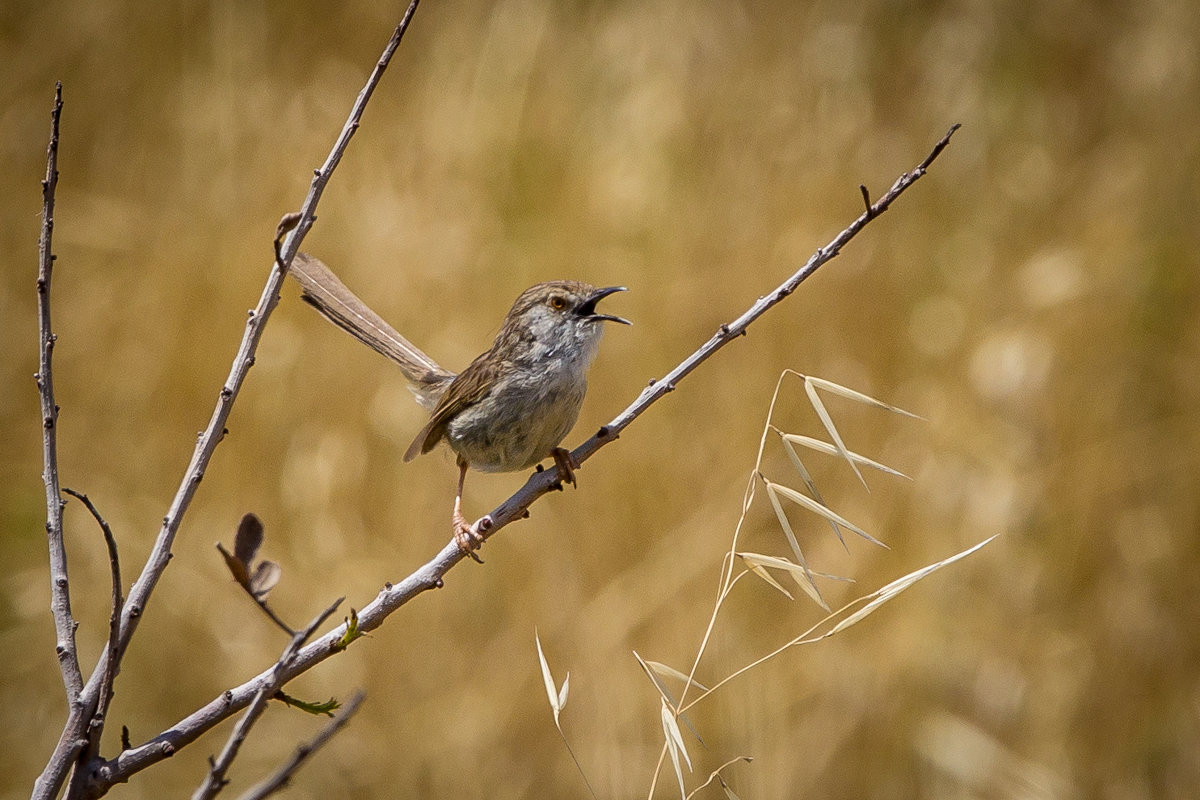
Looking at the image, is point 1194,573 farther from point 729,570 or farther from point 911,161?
point 729,570

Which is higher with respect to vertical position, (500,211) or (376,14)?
(376,14)

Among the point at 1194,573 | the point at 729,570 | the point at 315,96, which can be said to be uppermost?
the point at 315,96

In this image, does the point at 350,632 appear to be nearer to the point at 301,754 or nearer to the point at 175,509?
the point at 175,509

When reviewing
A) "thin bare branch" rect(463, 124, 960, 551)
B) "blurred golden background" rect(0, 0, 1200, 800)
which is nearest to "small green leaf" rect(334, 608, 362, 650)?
"thin bare branch" rect(463, 124, 960, 551)

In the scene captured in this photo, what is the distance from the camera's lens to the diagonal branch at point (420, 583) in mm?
1243

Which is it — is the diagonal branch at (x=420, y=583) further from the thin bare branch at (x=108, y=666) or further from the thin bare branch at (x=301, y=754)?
the thin bare branch at (x=301, y=754)

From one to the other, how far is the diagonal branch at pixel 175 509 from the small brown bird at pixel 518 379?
4.96 ft

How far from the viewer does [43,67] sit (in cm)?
584

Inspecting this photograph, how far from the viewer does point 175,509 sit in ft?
4.19

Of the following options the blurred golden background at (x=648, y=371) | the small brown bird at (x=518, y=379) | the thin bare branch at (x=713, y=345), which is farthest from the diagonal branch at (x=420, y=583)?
the blurred golden background at (x=648, y=371)

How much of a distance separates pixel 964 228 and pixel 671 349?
5.68 ft

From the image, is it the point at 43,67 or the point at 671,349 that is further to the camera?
the point at 43,67

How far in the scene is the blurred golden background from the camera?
4.06 metres

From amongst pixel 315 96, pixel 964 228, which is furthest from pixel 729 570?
pixel 315 96
